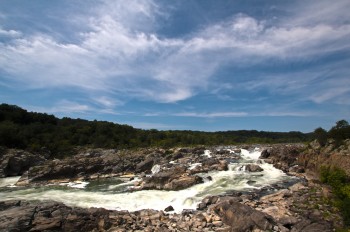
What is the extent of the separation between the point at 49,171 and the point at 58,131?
41.3 meters

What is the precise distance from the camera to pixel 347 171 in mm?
28641

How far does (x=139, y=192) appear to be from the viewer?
31.3m

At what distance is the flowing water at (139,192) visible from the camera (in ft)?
86.4

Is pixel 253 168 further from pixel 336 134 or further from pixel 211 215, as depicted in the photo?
pixel 211 215

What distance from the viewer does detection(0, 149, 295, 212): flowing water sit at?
86.4 feet

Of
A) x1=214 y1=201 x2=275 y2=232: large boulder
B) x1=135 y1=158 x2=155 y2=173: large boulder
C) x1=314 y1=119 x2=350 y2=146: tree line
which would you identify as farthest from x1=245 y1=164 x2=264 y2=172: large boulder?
x1=214 y1=201 x2=275 y2=232: large boulder

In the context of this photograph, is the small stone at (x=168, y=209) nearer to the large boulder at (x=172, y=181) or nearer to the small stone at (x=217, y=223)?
the small stone at (x=217, y=223)

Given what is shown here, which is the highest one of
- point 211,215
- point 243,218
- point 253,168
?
point 253,168

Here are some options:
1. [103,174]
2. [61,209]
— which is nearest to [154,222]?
[61,209]

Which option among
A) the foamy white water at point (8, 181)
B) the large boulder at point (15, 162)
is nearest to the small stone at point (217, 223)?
the foamy white water at point (8, 181)

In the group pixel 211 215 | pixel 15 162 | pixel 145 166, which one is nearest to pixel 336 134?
pixel 211 215

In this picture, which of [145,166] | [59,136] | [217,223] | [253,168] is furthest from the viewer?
[59,136]

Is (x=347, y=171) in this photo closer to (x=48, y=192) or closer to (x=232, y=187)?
(x=232, y=187)

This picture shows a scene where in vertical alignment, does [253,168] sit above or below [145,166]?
above
